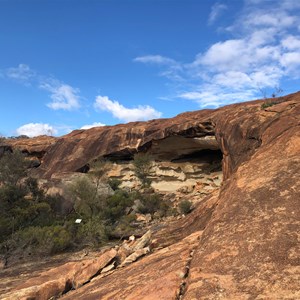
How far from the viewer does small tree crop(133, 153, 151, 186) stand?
92.9 feet

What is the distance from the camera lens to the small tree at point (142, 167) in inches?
1115

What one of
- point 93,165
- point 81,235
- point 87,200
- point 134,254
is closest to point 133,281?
point 134,254

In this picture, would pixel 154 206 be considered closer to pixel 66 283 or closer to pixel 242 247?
pixel 66 283

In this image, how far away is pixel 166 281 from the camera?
3184 millimetres

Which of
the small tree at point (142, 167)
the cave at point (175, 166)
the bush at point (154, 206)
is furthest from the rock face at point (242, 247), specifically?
the small tree at point (142, 167)

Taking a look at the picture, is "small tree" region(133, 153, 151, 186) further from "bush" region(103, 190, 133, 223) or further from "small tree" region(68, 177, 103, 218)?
"small tree" region(68, 177, 103, 218)

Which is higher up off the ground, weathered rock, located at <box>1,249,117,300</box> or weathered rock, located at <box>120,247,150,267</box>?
weathered rock, located at <box>120,247,150,267</box>

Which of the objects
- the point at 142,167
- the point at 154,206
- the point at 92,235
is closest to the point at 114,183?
the point at 142,167

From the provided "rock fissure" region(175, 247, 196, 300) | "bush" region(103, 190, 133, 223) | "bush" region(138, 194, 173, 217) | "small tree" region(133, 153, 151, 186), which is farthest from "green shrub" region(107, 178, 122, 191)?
"rock fissure" region(175, 247, 196, 300)

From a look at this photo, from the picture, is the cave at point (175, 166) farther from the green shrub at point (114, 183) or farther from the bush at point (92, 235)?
the bush at point (92, 235)

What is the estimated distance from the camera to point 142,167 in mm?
28703

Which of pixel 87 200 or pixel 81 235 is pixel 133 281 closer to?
pixel 81 235

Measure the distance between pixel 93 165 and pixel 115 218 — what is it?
920 cm

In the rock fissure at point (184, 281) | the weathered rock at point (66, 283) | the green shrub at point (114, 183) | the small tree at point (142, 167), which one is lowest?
the weathered rock at point (66, 283)
